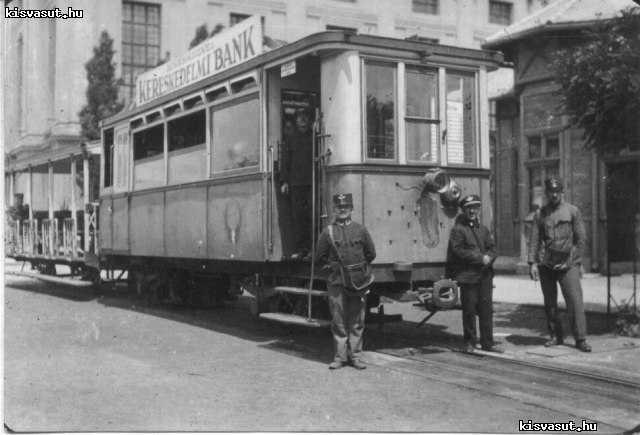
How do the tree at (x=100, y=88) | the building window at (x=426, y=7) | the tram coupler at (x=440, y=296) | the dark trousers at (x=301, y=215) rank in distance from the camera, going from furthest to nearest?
the tree at (x=100, y=88), the building window at (x=426, y=7), the dark trousers at (x=301, y=215), the tram coupler at (x=440, y=296)

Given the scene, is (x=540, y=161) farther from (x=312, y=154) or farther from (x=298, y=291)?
(x=298, y=291)

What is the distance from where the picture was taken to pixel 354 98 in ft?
A: 26.8

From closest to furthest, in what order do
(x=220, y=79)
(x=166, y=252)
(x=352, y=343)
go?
(x=352, y=343)
(x=220, y=79)
(x=166, y=252)

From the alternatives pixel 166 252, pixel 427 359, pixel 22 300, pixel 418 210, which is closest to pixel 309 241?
pixel 418 210

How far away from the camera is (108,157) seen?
14195 millimetres

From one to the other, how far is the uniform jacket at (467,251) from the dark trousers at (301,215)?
6.14ft

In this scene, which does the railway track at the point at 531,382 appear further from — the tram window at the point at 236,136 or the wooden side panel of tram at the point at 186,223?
the wooden side panel of tram at the point at 186,223

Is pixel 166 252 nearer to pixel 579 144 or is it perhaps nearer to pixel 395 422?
pixel 395 422

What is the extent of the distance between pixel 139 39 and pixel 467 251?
24795 millimetres

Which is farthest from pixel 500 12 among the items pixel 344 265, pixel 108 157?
pixel 344 265

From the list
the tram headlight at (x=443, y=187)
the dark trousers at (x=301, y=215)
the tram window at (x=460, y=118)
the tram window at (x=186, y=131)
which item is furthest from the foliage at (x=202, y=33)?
the tram headlight at (x=443, y=187)

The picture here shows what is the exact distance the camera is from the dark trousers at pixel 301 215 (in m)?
9.27

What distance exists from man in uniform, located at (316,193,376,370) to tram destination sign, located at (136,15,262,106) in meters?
2.82

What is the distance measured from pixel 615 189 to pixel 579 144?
125 cm
